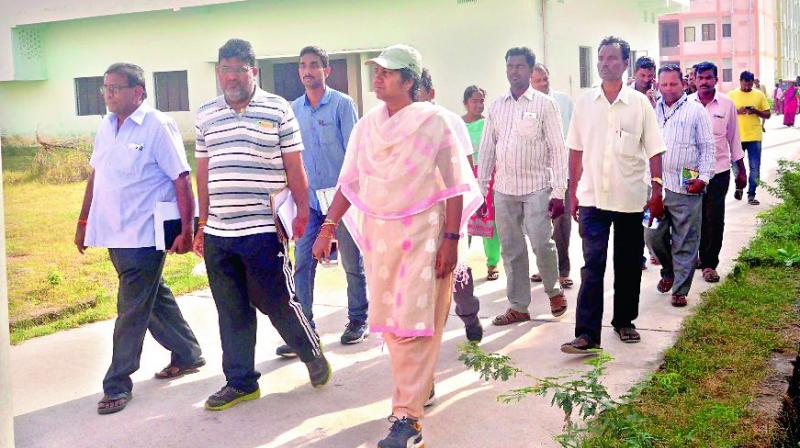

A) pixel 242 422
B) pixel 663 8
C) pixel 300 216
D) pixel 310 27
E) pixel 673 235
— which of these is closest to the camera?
pixel 242 422

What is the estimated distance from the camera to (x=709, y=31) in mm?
52688

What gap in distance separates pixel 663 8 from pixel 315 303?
19008 millimetres

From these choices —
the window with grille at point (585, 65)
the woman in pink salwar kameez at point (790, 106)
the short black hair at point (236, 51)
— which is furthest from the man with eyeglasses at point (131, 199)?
the woman in pink salwar kameez at point (790, 106)

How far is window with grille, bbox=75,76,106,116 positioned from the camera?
68.8ft

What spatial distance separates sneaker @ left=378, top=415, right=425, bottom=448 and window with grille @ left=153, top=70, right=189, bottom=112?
652 inches

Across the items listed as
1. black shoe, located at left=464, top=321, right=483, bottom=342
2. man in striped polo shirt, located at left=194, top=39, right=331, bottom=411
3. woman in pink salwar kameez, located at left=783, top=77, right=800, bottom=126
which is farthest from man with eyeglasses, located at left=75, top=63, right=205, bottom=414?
woman in pink salwar kameez, located at left=783, top=77, right=800, bottom=126

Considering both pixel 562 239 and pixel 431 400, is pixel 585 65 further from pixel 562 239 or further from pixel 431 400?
pixel 431 400

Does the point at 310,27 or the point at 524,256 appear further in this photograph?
the point at 310,27

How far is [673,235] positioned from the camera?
7441mm

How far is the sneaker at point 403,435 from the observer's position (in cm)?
424

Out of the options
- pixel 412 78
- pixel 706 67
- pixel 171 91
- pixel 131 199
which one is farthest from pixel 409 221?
pixel 171 91

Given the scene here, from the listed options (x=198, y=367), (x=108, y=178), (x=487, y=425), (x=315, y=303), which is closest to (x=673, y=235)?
(x=315, y=303)

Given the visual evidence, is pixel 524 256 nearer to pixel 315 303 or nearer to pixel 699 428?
pixel 315 303

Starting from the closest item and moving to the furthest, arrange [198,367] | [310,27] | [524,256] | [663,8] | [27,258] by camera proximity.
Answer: [198,367], [524,256], [27,258], [310,27], [663,8]
